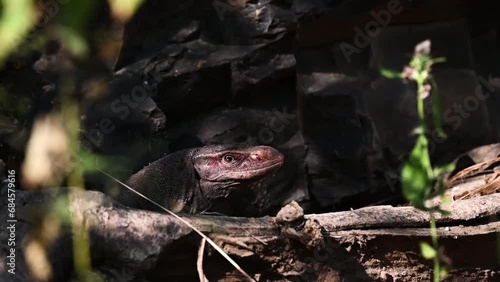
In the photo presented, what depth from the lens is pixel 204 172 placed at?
399cm

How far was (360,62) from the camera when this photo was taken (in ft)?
17.6

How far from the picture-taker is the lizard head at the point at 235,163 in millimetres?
3824

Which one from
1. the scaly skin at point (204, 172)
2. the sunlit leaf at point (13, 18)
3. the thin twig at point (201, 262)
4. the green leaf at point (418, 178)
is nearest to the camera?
the sunlit leaf at point (13, 18)

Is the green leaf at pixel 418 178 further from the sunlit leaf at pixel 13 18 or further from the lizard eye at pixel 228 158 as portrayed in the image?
the lizard eye at pixel 228 158

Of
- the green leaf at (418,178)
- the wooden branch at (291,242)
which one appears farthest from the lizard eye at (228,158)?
the green leaf at (418,178)

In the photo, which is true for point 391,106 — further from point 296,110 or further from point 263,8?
point 263,8

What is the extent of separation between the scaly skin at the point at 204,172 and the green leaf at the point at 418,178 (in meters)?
2.14

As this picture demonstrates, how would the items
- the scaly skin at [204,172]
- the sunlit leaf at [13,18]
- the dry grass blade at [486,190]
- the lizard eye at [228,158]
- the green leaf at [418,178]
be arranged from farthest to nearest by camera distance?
the lizard eye at [228,158]
the scaly skin at [204,172]
the dry grass blade at [486,190]
the green leaf at [418,178]
the sunlit leaf at [13,18]

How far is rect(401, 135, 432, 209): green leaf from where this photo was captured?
164 centimetres

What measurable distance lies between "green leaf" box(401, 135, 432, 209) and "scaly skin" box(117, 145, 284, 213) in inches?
84.1

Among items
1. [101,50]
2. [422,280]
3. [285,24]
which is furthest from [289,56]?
[422,280]

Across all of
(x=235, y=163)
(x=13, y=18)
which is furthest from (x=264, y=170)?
(x=13, y=18)

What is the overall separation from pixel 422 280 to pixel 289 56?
2.62m

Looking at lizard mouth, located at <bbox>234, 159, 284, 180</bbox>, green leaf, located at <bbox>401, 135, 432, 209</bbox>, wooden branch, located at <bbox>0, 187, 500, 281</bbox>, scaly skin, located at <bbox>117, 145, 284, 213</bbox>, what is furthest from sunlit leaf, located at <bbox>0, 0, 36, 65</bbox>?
lizard mouth, located at <bbox>234, 159, 284, 180</bbox>
